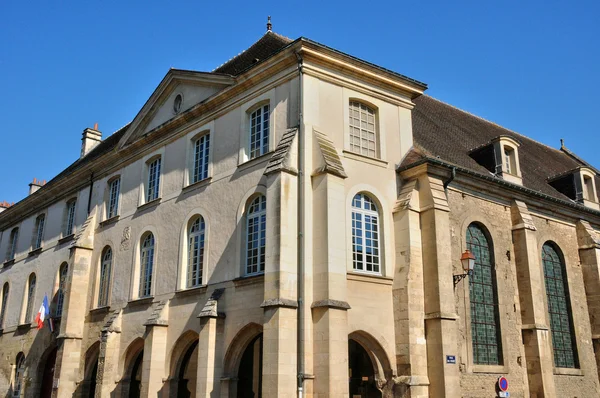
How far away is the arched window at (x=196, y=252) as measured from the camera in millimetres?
17656

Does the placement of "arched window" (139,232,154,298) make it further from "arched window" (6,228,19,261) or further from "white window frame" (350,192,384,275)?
"arched window" (6,228,19,261)

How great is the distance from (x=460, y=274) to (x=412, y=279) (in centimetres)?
185

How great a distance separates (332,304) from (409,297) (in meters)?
2.68

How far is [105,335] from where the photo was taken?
19.7m

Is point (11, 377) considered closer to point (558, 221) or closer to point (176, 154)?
point (176, 154)

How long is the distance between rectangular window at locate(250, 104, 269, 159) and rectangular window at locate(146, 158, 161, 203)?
492 centimetres

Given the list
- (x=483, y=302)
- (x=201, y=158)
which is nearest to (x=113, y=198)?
(x=201, y=158)

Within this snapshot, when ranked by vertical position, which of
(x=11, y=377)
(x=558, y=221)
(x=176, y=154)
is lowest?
(x=11, y=377)

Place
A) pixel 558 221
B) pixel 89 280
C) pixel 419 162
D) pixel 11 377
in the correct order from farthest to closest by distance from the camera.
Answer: pixel 11 377, pixel 89 280, pixel 558 221, pixel 419 162

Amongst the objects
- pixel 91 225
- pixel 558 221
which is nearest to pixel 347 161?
pixel 558 221

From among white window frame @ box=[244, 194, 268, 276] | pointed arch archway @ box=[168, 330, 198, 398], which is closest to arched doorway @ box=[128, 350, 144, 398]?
pointed arch archway @ box=[168, 330, 198, 398]

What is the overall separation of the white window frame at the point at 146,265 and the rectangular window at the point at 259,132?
17.0 feet

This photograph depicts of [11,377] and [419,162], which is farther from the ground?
[419,162]

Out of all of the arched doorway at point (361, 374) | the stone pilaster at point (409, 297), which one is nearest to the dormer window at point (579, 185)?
the stone pilaster at point (409, 297)
